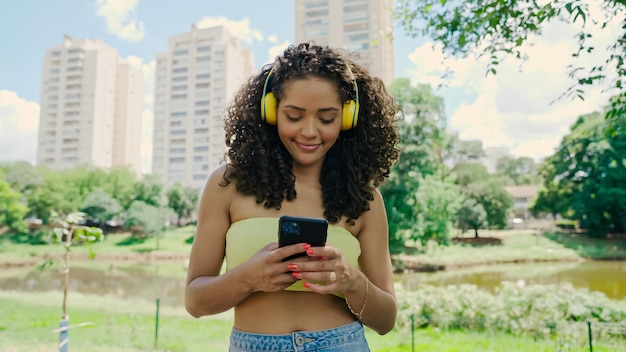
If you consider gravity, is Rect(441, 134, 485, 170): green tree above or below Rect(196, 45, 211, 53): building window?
below

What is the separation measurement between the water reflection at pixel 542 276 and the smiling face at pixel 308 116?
48.0ft

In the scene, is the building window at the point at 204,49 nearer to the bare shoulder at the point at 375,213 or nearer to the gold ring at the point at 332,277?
the bare shoulder at the point at 375,213

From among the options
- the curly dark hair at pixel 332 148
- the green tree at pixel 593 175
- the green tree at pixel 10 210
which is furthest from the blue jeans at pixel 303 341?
the green tree at pixel 10 210

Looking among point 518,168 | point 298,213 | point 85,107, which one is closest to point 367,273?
point 298,213

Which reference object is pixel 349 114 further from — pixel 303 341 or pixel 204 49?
pixel 204 49

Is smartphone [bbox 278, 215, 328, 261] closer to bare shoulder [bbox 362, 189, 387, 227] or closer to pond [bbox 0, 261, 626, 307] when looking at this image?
bare shoulder [bbox 362, 189, 387, 227]

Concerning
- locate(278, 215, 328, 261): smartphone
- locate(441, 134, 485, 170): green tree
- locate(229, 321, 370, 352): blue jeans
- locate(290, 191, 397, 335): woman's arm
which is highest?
locate(441, 134, 485, 170): green tree

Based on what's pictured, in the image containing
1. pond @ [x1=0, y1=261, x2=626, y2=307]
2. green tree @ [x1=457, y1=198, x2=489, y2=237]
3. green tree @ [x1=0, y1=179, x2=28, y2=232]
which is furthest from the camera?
green tree @ [x1=0, y1=179, x2=28, y2=232]

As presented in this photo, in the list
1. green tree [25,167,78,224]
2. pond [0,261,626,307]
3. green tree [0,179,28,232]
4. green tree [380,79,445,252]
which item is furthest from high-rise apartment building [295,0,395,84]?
green tree [0,179,28,232]

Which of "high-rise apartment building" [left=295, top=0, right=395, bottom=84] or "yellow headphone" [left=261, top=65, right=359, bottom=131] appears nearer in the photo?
→ "yellow headphone" [left=261, top=65, right=359, bottom=131]

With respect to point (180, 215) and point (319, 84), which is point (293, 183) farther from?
point (180, 215)

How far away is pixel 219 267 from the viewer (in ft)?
3.81

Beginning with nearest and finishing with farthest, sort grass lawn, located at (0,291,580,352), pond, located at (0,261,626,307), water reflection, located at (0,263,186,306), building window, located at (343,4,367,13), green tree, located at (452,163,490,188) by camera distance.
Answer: grass lawn, located at (0,291,580,352) < water reflection, located at (0,263,186,306) < pond, located at (0,261,626,307) < green tree, located at (452,163,490,188) < building window, located at (343,4,367,13)

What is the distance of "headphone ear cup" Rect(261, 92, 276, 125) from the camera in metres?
1.20
